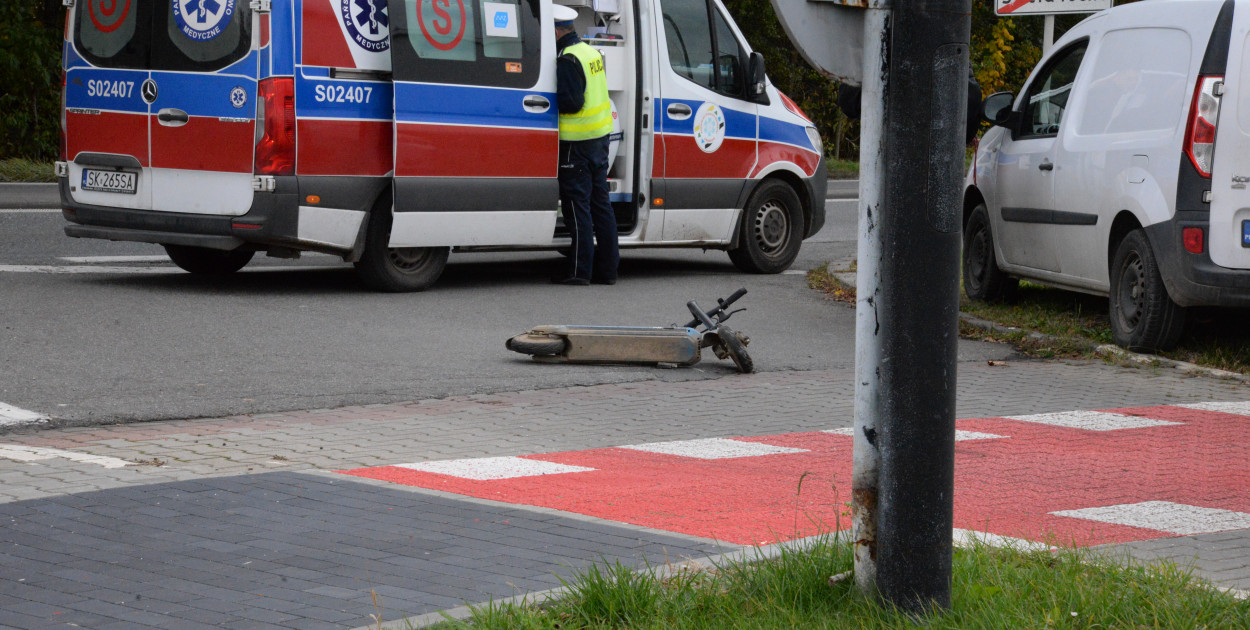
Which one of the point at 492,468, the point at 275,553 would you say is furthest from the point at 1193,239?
the point at 275,553

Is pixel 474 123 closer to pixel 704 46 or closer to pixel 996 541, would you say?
pixel 704 46

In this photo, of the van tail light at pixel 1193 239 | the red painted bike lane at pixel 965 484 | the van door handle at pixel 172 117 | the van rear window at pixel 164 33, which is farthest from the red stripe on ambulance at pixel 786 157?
the red painted bike lane at pixel 965 484

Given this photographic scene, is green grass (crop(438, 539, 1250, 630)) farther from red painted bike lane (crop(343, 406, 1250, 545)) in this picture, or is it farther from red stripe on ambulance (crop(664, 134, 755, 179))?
red stripe on ambulance (crop(664, 134, 755, 179))

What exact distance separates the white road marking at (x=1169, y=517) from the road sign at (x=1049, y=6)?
6.32 m

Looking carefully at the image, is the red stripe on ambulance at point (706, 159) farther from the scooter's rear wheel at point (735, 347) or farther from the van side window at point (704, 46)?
the scooter's rear wheel at point (735, 347)

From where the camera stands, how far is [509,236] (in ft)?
38.4

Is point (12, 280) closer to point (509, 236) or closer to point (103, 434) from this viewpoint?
point (509, 236)

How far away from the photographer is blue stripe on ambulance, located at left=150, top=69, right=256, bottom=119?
34.1 ft

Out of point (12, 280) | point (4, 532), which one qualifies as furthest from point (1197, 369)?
point (12, 280)

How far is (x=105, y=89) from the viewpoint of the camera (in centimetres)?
1095

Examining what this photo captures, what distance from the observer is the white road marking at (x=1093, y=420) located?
23.8 ft

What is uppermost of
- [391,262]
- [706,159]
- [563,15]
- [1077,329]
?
[563,15]

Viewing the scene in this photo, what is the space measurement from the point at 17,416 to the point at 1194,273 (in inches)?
233

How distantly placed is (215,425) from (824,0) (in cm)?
402
